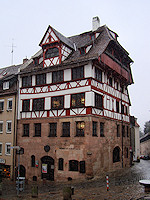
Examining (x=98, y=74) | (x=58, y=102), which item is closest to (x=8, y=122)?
(x=58, y=102)

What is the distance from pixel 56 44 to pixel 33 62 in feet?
16.6

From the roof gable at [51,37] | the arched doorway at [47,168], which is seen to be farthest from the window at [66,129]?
the roof gable at [51,37]

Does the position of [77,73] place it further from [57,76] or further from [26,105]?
[26,105]

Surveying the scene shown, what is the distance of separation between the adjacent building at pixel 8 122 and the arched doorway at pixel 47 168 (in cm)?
483

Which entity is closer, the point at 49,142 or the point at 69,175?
the point at 69,175

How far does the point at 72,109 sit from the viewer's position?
23359mm

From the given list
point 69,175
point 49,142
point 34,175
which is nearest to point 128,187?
point 69,175

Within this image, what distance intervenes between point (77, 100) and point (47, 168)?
25.7ft

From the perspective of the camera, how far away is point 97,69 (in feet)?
79.5

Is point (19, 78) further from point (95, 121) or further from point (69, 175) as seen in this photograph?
point (69, 175)

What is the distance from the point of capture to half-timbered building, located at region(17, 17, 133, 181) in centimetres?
2252

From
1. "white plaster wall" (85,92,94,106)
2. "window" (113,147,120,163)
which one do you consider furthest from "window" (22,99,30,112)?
"window" (113,147,120,163)

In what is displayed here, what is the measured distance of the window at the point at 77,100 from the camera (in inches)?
902

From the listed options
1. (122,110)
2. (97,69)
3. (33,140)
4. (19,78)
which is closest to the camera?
(97,69)
